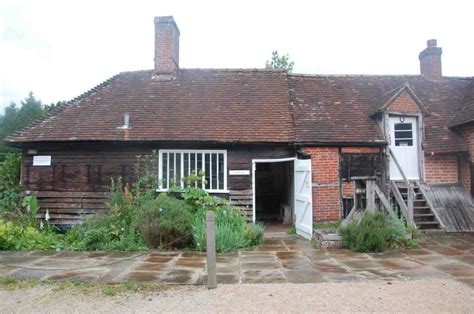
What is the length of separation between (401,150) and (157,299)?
10120mm

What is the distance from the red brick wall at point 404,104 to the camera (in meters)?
12.0

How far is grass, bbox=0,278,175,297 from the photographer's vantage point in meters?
5.30

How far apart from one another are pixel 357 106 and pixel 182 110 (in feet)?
21.1

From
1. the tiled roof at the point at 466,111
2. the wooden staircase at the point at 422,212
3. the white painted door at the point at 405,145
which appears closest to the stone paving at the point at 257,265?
the wooden staircase at the point at 422,212

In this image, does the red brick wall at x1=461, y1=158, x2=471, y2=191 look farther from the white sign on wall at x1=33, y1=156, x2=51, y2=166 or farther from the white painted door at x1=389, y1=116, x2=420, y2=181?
the white sign on wall at x1=33, y1=156, x2=51, y2=166

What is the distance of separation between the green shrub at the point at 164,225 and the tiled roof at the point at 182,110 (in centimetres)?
314

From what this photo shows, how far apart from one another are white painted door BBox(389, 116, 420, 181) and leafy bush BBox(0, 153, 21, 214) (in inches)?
488

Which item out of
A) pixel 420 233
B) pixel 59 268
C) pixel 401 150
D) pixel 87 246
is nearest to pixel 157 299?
pixel 59 268

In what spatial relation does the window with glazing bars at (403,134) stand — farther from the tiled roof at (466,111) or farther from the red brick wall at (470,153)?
the red brick wall at (470,153)

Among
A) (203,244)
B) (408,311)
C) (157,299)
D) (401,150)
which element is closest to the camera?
(408,311)

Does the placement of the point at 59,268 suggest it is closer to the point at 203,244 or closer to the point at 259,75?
the point at 203,244

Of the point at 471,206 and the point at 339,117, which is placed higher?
the point at 339,117

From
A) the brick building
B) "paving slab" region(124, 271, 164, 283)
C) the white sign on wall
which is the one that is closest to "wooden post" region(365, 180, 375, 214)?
the brick building

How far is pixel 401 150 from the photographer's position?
12.1 metres
